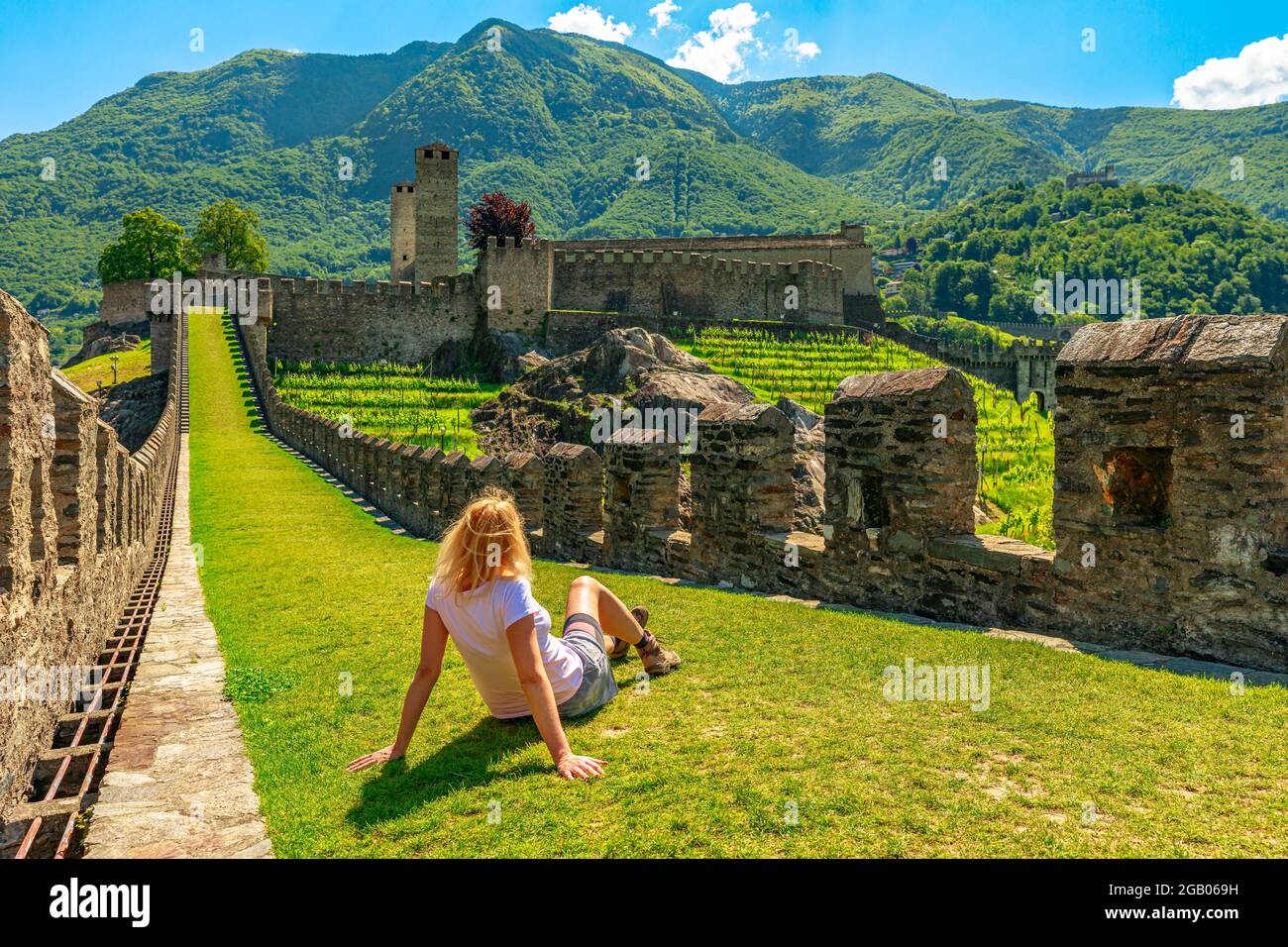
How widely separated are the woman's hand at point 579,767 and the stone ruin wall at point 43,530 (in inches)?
99.3

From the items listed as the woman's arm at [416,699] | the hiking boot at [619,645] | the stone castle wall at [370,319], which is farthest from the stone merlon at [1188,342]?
the stone castle wall at [370,319]

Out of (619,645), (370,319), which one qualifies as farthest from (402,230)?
(619,645)

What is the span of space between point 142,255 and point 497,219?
89.2 feet

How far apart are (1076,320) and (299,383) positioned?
87.4 metres

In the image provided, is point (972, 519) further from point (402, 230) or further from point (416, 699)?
point (402, 230)

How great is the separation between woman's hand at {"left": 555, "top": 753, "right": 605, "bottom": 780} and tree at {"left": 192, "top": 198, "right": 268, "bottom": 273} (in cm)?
7458

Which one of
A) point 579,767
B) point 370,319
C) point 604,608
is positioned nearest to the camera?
point 579,767

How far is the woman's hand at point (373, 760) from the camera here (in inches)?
205

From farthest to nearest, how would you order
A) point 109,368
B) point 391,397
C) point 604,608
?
point 109,368 → point 391,397 → point 604,608

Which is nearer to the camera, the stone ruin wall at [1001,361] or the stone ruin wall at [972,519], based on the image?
the stone ruin wall at [972,519]

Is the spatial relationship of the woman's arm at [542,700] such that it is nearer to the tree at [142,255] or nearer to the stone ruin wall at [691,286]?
the stone ruin wall at [691,286]

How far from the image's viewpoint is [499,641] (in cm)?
527

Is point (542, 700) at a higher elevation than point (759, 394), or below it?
below
